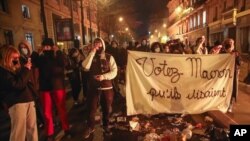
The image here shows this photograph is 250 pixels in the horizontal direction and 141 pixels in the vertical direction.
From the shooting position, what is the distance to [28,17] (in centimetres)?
1891

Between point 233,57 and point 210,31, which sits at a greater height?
point 210,31

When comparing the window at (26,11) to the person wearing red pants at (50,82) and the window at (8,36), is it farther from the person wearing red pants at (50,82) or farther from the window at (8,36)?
the person wearing red pants at (50,82)

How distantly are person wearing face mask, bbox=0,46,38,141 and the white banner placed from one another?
211cm

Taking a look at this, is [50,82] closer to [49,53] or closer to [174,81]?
[49,53]

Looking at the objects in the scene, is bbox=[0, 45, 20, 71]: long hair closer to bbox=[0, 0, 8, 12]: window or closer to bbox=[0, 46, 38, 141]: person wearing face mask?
bbox=[0, 46, 38, 141]: person wearing face mask

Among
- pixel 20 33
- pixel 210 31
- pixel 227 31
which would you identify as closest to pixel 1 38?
pixel 20 33

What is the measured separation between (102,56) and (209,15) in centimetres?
3043

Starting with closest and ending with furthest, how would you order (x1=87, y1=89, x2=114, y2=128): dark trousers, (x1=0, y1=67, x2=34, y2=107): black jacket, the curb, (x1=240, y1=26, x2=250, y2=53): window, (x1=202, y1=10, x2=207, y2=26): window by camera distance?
(x1=0, y1=67, x2=34, y2=107): black jacket → the curb → (x1=87, y1=89, x2=114, y2=128): dark trousers → (x1=240, y1=26, x2=250, y2=53): window → (x1=202, y1=10, x2=207, y2=26): window

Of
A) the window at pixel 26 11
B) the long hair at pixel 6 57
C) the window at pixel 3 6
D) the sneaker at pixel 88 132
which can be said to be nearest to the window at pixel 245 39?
the window at pixel 26 11

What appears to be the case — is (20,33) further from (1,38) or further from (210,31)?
(210,31)

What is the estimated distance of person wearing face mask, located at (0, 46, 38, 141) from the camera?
3.92 m

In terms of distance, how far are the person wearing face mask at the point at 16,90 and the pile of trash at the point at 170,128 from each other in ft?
6.33

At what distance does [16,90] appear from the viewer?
404 centimetres

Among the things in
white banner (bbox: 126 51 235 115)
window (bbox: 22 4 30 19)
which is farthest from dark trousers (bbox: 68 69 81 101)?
window (bbox: 22 4 30 19)
